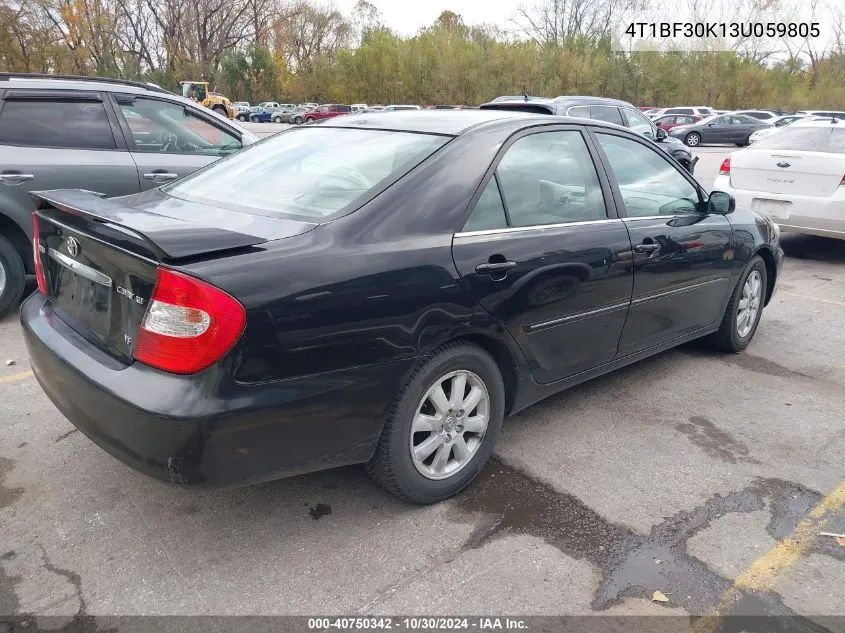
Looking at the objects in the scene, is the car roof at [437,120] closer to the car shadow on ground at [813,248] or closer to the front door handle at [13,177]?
the front door handle at [13,177]

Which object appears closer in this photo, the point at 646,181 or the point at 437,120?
the point at 437,120

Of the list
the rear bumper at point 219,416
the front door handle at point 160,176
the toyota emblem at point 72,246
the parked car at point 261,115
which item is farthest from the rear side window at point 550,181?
the parked car at point 261,115

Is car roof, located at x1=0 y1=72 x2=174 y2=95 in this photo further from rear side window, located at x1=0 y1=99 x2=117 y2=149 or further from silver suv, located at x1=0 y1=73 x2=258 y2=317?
rear side window, located at x1=0 y1=99 x2=117 y2=149

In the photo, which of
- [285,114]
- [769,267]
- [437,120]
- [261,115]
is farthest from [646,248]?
[261,115]

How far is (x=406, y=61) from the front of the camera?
206ft

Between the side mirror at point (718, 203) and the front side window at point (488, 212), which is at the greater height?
the front side window at point (488, 212)

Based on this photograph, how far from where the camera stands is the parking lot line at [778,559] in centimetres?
240

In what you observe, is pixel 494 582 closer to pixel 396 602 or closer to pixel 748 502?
pixel 396 602

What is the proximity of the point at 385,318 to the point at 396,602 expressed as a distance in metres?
0.98

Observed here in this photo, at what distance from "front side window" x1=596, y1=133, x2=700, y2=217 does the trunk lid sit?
1.93 metres

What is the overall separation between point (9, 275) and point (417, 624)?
14.2ft

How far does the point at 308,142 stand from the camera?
3500 millimetres

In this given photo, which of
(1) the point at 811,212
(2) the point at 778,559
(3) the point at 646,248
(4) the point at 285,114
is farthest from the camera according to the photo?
(4) the point at 285,114

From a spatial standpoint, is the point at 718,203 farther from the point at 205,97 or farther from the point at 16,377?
the point at 205,97
